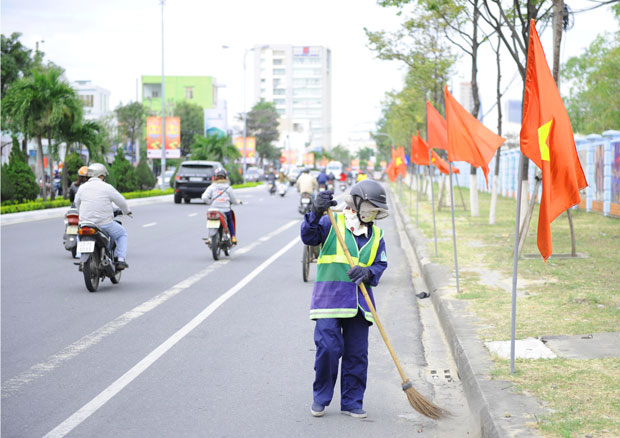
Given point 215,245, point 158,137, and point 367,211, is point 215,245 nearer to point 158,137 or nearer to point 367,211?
point 367,211

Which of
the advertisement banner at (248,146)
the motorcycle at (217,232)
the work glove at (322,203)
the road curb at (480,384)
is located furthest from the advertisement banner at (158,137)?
the work glove at (322,203)

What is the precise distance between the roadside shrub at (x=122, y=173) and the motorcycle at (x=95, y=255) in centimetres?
3004

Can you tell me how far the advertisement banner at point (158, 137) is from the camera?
49.2 meters

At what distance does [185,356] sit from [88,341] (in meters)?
1.15

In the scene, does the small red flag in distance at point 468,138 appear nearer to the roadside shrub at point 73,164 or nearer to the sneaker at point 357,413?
the sneaker at point 357,413

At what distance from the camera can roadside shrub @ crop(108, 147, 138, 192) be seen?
41.5 meters

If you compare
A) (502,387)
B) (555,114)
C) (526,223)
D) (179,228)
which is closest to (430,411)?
(502,387)

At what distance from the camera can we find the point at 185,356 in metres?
7.43

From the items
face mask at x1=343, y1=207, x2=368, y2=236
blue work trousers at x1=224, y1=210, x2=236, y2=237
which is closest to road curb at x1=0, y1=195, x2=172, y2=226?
blue work trousers at x1=224, y1=210, x2=236, y2=237

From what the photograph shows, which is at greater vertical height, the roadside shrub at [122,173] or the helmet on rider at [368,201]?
the helmet on rider at [368,201]

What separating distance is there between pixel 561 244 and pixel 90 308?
384 inches

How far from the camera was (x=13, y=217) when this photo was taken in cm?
2505

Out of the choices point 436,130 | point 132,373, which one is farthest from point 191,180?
point 132,373

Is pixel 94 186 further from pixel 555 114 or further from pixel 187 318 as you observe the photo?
pixel 555 114
